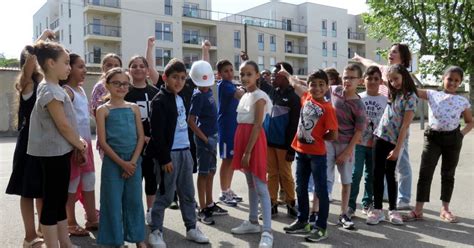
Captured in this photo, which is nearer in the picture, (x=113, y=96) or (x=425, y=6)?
(x=113, y=96)

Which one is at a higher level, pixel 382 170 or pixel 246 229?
pixel 382 170

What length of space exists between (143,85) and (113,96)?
0.84 m

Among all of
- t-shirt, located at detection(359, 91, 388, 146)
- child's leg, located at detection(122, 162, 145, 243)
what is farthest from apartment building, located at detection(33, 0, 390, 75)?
child's leg, located at detection(122, 162, 145, 243)

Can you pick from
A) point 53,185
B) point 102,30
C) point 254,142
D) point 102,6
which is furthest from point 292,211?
point 102,30

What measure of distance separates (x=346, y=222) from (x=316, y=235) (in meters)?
0.65

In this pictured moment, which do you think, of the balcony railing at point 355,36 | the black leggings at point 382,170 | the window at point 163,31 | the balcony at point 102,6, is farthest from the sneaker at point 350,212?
the balcony railing at point 355,36

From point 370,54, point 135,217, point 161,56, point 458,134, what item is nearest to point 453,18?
point 458,134

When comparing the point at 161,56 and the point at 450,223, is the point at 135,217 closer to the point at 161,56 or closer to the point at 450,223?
the point at 450,223

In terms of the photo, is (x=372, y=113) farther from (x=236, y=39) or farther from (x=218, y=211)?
(x=236, y=39)

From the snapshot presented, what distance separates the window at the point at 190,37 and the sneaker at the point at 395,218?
40.6 m

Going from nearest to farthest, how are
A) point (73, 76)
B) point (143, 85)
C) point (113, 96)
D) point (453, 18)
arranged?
point (113, 96) < point (73, 76) < point (143, 85) < point (453, 18)

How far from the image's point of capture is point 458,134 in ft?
17.6

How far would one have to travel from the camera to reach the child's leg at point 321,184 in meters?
4.58

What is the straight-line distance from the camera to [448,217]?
5324mm
